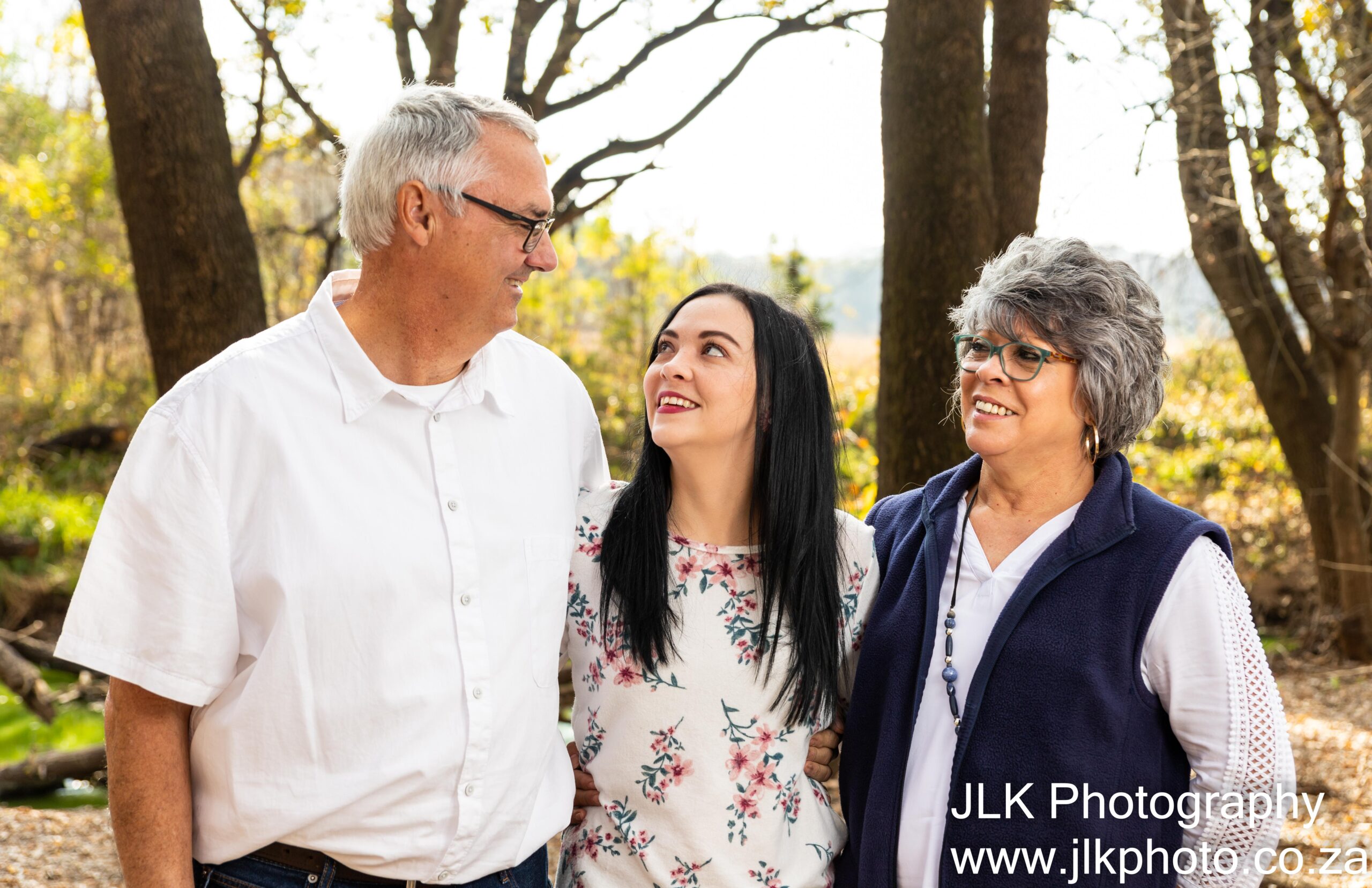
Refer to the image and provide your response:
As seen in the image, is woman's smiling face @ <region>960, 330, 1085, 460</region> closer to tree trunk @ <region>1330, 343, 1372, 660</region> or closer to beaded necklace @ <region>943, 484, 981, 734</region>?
beaded necklace @ <region>943, 484, 981, 734</region>

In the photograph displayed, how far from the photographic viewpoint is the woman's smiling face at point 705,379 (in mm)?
2096

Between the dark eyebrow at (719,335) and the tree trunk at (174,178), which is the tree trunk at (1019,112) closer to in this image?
the dark eyebrow at (719,335)

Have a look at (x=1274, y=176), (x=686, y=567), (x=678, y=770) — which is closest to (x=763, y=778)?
(x=678, y=770)

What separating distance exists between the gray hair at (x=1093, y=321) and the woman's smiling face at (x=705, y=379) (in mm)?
451

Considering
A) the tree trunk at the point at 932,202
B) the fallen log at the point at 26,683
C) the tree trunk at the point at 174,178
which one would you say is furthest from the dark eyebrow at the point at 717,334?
the fallen log at the point at 26,683

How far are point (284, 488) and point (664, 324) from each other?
860 mm

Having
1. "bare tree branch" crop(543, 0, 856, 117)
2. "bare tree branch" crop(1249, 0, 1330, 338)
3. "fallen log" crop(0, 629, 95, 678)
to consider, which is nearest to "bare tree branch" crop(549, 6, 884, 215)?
"bare tree branch" crop(543, 0, 856, 117)

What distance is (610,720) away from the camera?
2084 mm

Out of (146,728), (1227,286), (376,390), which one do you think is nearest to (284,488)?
(376,390)

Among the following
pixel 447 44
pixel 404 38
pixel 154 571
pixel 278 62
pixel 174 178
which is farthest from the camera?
pixel 404 38

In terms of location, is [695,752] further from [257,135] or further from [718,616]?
[257,135]

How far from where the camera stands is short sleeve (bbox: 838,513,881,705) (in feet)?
7.26

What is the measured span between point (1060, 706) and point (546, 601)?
893mm

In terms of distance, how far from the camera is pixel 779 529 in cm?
214
